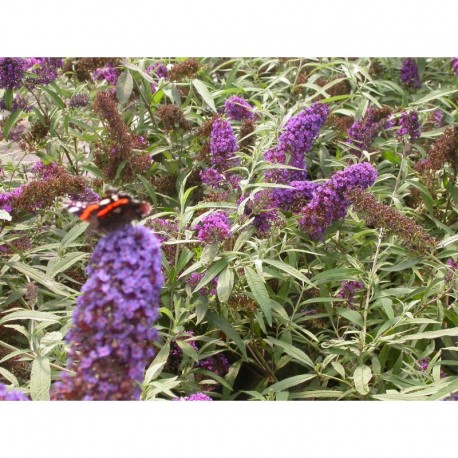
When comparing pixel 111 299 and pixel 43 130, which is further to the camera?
pixel 43 130

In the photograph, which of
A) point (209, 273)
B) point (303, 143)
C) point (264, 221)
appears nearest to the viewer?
point (209, 273)

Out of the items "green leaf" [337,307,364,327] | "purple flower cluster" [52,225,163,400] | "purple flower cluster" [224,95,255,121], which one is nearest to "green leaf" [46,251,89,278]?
"green leaf" [337,307,364,327]

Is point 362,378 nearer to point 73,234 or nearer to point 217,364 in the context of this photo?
point 217,364

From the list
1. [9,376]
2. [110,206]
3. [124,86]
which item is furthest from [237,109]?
[110,206]

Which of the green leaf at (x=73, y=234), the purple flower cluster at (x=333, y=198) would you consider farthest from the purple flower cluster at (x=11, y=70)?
the purple flower cluster at (x=333, y=198)
